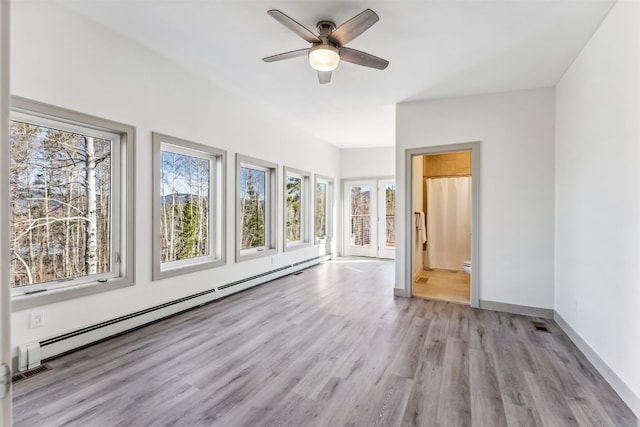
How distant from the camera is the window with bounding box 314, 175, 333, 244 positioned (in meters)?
7.10

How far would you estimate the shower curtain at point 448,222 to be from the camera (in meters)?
6.14

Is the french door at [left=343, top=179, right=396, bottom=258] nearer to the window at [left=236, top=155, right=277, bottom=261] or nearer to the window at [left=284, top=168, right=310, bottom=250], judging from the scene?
the window at [left=284, top=168, right=310, bottom=250]

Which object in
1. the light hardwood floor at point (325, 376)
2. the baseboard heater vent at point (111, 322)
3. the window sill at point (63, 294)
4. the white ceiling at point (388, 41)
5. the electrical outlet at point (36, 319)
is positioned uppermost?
the white ceiling at point (388, 41)

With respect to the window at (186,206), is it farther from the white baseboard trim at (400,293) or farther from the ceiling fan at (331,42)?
the white baseboard trim at (400,293)

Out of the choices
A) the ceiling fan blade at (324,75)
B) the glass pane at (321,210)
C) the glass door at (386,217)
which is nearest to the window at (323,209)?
Result: the glass pane at (321,210)

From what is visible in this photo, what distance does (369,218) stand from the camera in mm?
7879

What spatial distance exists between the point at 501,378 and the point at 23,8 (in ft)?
14.4

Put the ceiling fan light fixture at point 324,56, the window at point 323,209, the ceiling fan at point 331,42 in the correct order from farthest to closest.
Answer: the window at point 323,209, the ceiling fan light fixture at point 324,56, the ceiling fan at point 331,42

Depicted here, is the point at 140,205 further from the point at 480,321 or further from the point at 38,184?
the point at 480,321

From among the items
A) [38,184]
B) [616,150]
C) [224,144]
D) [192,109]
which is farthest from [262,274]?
[616,150]

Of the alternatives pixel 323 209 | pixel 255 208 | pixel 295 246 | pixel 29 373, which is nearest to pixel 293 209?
pixel 295 246

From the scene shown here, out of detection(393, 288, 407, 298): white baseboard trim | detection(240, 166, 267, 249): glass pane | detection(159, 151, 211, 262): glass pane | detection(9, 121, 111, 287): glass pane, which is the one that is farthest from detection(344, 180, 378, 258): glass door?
detection(9, 121, 111, 287): glass pane

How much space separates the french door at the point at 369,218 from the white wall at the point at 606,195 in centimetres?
445

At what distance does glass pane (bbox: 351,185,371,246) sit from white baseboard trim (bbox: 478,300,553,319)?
4067 mm
